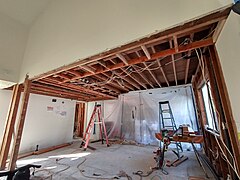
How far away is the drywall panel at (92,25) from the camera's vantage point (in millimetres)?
1503

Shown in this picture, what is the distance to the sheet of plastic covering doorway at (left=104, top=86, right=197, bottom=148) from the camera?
4.92m

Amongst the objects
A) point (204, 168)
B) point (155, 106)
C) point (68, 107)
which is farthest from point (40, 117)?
point (204, 168)

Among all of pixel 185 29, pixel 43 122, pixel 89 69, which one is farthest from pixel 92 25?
pixel 43 122

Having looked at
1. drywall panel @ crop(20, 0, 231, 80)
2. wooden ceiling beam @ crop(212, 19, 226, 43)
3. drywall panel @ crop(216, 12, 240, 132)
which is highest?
drywall panel @ crop(20, 0, 231, 80)

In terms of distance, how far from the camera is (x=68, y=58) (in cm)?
250

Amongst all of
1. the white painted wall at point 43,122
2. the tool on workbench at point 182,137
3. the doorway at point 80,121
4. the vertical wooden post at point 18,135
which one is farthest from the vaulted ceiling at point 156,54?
the doorway at point 80,121

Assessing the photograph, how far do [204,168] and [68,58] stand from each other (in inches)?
163

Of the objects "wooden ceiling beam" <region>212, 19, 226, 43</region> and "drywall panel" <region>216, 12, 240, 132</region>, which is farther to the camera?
"wooden ceiling beam" <region>212, 19, 226, 43</region>

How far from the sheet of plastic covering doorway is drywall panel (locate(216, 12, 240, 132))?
12.7ft

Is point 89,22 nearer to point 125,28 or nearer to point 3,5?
point 125,28

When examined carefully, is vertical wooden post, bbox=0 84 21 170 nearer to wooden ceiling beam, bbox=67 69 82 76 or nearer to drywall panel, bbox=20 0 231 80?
drywall panel, bbox=20 0 231 80

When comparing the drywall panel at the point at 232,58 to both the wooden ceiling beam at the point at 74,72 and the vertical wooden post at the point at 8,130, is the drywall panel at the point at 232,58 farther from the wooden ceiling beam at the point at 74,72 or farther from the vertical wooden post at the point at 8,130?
the vertical wooden post at the point at 8,130

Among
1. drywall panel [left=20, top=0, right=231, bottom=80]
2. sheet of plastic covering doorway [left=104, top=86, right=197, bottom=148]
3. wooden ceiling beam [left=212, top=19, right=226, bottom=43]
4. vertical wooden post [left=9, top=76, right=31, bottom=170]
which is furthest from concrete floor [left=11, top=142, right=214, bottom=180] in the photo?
wooden ceiling beam [left=212, top=19, right=226, bottom=43]

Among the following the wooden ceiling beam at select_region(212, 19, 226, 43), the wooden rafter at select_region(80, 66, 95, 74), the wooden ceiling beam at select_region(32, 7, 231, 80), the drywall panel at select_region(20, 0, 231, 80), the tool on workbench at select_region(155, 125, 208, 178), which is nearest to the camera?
the wooden ceiling beam at select_region(32, 7, 231, 80)
